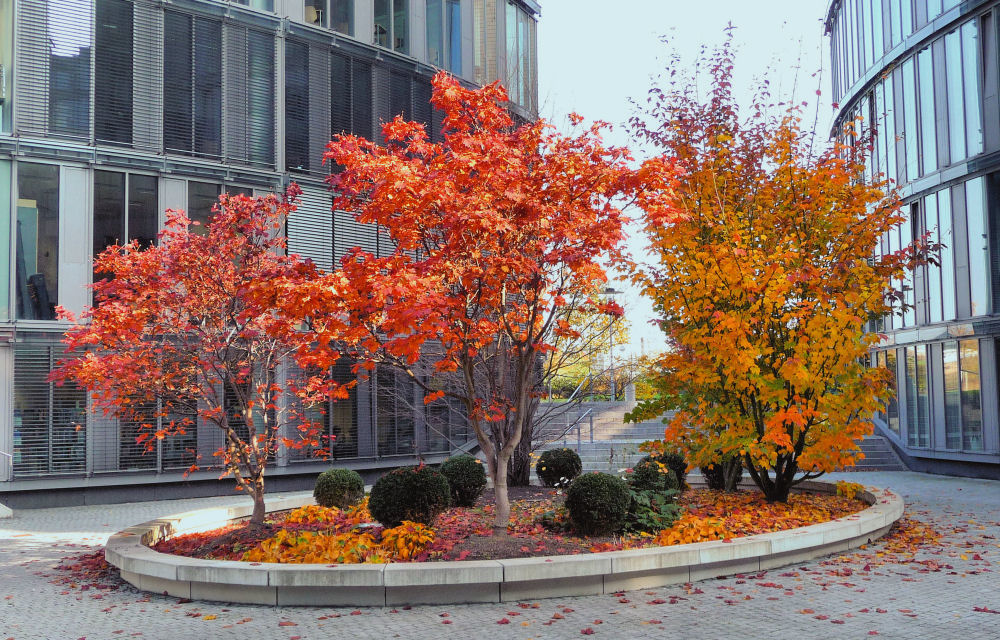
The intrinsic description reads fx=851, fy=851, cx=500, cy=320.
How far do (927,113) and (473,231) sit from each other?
18.2m

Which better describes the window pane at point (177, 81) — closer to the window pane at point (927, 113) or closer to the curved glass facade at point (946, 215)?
the curved glass facade at point (946, 215)

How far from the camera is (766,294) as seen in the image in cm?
1088

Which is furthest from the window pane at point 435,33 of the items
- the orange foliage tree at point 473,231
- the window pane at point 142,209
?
the orange foliage tree at point 473,231

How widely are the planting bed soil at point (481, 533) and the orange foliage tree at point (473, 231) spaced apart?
2.47 feet

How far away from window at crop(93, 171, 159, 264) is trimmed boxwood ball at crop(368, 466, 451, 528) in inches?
444

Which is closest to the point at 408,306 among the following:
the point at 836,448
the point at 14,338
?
the point at 836,448

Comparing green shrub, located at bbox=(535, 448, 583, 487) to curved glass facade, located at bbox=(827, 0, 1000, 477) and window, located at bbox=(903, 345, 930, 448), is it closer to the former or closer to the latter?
curved glass facade, located at bbox=(827, 0, 1000, 477)

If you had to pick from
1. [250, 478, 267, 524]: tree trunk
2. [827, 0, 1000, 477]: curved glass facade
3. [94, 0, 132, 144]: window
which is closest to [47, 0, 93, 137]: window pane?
[94, 0, 132, 144]: window

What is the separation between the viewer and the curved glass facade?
780 inches

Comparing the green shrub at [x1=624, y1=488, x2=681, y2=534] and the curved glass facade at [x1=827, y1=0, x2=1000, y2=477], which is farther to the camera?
the curved glass facade at [x1=827, y1=0, x2=1000, y2=477]

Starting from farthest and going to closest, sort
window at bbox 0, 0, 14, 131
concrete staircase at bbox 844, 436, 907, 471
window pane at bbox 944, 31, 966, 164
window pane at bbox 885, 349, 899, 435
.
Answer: window pane at bbox 885, 349, 899, 435, concrete staircase at bbox 844, 436, 907, 471, window pane at bbox 944, 31, 966, 164, window at bbox 0, 0, 14, 131

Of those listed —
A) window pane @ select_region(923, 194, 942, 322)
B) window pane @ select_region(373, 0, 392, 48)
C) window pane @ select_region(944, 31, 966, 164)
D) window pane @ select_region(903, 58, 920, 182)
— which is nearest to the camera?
window pane @ select_region(944, 31, 966, 164)

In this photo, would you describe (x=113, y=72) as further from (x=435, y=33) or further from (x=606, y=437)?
(x=606, y=437)

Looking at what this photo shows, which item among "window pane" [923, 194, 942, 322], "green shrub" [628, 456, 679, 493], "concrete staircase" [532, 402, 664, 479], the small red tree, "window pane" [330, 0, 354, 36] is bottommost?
"concrete staircase" [532, 402, 664, 479]
